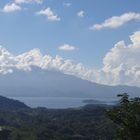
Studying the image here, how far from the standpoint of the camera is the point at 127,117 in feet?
97.0

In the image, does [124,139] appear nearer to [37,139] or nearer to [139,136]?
[139,136]

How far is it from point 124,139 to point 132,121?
1691 millimetres

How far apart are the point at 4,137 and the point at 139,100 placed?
174 meters

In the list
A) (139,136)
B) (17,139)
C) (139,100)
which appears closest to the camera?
(139,136)

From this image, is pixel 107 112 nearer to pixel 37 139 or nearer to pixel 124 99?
pixel 124 99

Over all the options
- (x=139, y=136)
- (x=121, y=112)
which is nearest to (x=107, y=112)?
(x=121, y=112)

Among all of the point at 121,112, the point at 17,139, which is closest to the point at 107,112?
the point at 121,112

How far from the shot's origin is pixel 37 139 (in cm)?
19850

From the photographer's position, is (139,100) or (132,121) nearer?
(132,121)

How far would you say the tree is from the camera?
29281mm

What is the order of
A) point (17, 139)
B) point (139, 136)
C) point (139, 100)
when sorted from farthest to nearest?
point (17, 139)
point (139, 100)
point (139, 136)

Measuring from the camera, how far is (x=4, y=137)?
199m

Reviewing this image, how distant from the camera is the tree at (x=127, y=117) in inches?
1153

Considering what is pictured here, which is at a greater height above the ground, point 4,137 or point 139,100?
point 139,100
